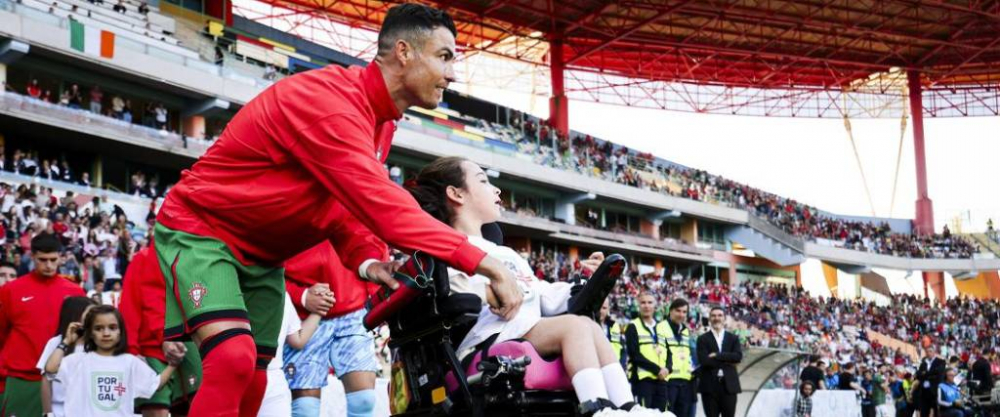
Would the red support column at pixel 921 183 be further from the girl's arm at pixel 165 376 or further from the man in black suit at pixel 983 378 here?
the girl's arm at pixel 165 376

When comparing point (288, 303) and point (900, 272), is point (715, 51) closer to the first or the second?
point (900, 272)

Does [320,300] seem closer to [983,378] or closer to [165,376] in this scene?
[165,376]

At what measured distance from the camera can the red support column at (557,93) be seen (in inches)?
1836

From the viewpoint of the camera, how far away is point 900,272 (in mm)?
58438

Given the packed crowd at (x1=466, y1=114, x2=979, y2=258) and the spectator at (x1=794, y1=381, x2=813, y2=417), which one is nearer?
the spectator at (x1=794, y1=381, x2=813, y2=417)

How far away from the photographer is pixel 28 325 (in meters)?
6.96

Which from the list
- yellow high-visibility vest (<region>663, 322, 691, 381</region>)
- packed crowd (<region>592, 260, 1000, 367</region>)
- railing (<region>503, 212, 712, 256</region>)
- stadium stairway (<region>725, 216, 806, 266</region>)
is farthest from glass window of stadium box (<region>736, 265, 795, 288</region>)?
yellow high-visibility vest (<region>663, 322, 691, 381</region>)

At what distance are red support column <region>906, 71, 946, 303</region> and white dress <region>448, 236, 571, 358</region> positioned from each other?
53953mm

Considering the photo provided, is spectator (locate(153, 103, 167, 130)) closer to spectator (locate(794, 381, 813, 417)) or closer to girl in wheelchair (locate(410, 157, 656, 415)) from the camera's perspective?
spectator (locate(794, 381, 813, 417))

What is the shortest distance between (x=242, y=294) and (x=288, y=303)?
2.00 meters

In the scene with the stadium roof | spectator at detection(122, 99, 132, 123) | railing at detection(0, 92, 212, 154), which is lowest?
railing at detection(0, 92, 212, 154)

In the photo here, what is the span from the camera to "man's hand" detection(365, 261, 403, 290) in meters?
3.59

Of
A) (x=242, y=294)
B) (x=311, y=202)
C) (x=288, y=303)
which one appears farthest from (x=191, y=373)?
(x=311, y=202)

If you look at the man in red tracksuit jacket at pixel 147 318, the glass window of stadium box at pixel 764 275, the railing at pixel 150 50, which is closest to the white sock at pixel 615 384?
the man in red tracksuit jacket at pixel 147 318
